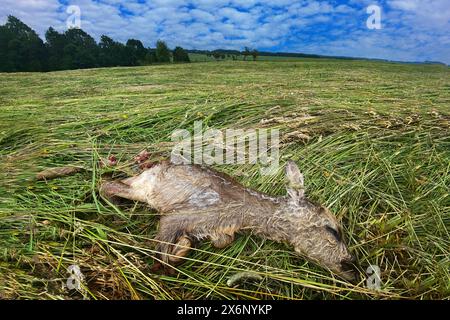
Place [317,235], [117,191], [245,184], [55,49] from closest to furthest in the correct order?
[317,235]
[117,191]
[245,184]
[55,49]

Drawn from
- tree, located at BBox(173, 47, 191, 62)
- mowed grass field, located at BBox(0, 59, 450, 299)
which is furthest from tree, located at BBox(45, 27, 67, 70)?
mowed grass field, located at BBox(0, 59, 450, 299)

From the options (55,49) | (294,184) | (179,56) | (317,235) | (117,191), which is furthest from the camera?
(179,56)

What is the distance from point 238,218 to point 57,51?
A: 25.2 meters

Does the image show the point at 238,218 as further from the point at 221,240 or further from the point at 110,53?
the point at 110,53

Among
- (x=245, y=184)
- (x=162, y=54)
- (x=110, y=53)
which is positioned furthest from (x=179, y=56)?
(x=245, y=184)

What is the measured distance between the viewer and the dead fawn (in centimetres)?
221

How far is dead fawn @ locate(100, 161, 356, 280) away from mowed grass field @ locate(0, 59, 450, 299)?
95 mm

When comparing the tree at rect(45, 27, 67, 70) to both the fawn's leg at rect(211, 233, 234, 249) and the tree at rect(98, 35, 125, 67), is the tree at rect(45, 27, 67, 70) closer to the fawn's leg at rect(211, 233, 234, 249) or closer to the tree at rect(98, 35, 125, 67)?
the tree at rect(98, 35, 125, 67)

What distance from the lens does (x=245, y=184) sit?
291 cm

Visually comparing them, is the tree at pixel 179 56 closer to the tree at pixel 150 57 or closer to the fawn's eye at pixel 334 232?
the tree at pixel 150 57

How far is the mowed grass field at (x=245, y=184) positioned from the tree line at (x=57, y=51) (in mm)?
19125

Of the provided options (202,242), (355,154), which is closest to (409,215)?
(355,154)
